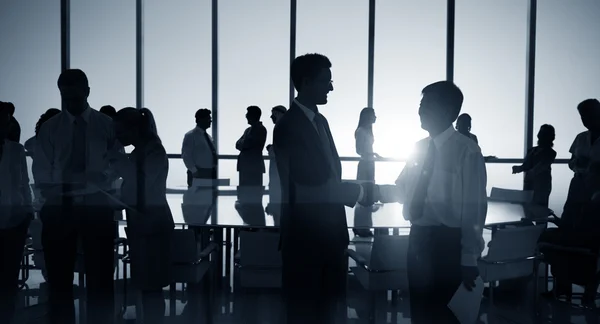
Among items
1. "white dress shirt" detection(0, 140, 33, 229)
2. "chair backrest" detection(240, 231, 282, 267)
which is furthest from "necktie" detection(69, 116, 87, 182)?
"chair backrest" detection(240, 231, 282, 267)

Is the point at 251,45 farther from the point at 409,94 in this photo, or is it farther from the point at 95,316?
the point at 95,316

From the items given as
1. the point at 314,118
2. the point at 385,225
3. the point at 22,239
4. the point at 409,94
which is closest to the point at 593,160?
the point at 385,225

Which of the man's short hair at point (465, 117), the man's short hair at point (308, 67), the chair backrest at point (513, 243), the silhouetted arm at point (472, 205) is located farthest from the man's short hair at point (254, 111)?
the silhouetted arm at point (472, 205)

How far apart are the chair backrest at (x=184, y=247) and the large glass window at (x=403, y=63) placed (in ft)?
12.8

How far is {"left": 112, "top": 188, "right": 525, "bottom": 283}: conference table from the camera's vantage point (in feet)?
9.80

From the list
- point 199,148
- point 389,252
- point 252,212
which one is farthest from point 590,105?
point 199,148

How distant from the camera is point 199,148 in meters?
5.36

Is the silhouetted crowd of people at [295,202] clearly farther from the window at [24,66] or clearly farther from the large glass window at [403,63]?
the window at [24,66]

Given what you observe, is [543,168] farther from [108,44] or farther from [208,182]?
[108,44]

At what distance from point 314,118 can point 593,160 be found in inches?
98.0

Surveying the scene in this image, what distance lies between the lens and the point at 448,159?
1879 mm

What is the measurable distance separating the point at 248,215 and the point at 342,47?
390 centimetres

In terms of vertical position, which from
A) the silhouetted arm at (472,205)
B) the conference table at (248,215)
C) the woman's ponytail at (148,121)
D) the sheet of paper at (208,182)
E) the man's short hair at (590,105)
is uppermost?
the man's short hair at (590,105)

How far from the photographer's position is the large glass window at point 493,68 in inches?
250
